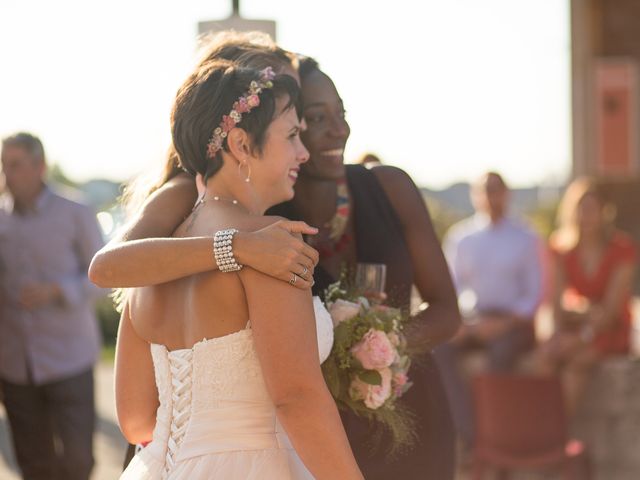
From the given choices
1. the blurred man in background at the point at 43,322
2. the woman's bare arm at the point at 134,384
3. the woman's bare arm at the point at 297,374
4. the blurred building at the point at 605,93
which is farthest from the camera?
the blurred building at the point at 605,93

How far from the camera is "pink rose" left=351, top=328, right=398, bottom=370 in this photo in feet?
10.6

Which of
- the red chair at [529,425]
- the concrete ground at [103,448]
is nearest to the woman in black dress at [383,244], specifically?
the red chair at [529,425]

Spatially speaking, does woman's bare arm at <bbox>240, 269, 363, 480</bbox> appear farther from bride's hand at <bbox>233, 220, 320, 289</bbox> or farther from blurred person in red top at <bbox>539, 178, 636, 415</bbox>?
blurred person in red top at <bbox>539, 178, 636, 415</bbox>

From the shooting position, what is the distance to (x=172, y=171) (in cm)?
341

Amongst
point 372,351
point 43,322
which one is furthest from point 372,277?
point 43,322

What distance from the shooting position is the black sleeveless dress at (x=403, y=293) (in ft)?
12.3

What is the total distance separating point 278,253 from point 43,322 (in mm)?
3957

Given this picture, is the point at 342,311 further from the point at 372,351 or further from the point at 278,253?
the point at 278,253

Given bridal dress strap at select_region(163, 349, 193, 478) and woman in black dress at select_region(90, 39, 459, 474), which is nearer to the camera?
bridal dress strap at select_region(163, 349, 193, 478)

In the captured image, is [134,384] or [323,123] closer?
[134,384]

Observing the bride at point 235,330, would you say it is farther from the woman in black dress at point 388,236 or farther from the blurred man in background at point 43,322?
the blurred man in background at point 43,322

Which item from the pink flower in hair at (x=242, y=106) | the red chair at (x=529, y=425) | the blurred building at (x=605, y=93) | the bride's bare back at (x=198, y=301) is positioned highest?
the pink flower in hair at (x=242, y=106)

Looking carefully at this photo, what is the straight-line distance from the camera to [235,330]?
2732 mm

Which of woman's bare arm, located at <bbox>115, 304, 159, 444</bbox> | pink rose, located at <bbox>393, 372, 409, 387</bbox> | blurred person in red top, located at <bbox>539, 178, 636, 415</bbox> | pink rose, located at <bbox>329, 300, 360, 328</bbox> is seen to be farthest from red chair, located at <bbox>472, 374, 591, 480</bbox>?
woman's bare arm, located at <bbox>115, 304, 159, 444</bbox>
